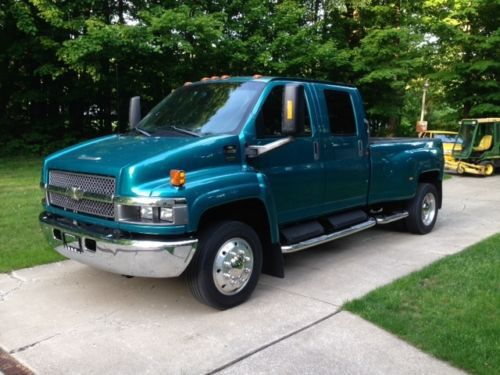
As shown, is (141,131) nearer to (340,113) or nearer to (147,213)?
(147,213)

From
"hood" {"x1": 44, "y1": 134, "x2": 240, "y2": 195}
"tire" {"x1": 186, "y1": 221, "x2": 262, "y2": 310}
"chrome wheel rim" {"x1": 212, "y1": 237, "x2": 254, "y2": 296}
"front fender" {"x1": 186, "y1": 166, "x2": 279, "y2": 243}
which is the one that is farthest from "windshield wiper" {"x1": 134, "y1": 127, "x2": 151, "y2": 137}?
"chrome wheel rim" {"x1": 212, "y1": 237, "x2": 254, "y2": 296}

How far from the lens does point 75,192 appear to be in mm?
4551

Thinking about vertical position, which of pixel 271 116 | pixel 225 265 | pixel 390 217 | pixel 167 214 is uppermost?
pixel 271 116

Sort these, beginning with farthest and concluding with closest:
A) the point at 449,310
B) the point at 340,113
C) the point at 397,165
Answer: the point at 397,165
the point at 340,113
the point at 449,310

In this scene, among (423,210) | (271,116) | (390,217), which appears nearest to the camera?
(271,116)

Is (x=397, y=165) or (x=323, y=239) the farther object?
(x=397, y=165)

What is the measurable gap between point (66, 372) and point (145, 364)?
0.55 meters

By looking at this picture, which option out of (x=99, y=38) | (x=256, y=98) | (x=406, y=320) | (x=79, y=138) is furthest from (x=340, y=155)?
(x=79, y=138)

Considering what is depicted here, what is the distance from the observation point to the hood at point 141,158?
414 centimetres

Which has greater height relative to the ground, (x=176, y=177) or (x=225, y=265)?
(x=176, y=177)

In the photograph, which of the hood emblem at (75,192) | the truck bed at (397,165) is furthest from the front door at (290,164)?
the hood emblem at (75,192)

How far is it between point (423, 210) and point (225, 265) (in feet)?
14.6

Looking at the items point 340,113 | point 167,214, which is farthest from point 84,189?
point 340,113

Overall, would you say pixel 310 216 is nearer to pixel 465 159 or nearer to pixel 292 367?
pixel 292 367
